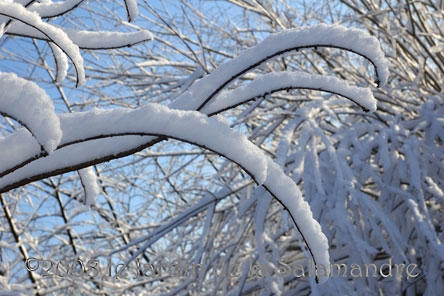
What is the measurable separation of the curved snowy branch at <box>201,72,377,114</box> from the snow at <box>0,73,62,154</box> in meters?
0.21

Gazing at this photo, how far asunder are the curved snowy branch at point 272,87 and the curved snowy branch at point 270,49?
0.02 m

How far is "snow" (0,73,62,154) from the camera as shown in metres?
0.46

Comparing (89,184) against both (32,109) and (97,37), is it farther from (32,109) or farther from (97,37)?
(32,109)

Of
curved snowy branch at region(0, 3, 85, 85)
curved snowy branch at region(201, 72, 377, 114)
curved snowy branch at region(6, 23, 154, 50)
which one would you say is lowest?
curved snowy branch at region(201, 72, 377, 114)

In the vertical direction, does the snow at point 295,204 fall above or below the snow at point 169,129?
below

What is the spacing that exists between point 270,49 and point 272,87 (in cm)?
4

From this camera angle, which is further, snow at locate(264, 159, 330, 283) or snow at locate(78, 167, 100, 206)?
snow at locate(78, 167, 100, 206)

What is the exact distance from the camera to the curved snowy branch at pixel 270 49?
2.06 ft

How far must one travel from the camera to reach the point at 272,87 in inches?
25.1

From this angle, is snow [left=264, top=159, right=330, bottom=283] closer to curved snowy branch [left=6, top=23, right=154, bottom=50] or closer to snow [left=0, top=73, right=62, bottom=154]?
snow [left=0, top=73, right=62, bottom=154]

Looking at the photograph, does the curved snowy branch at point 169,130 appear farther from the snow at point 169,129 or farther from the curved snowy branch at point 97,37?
the curved snowy branch at point 97,37

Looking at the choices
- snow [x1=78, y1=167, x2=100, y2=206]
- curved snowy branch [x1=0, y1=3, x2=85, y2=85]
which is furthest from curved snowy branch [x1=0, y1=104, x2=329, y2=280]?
snow [x1=78, y1=167, x2=100, y2=206]

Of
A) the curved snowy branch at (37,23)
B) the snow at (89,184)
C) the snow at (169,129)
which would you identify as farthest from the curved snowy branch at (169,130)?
the snow at (89,184)

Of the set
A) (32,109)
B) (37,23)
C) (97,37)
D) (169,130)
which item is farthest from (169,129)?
(97,37)
